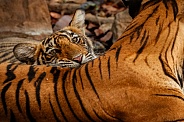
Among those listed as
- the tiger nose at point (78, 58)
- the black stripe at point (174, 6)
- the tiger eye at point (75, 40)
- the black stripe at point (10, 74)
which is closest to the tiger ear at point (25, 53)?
the tiger eye at point (75, 40)

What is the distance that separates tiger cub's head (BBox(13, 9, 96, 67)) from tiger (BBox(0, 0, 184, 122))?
635mm

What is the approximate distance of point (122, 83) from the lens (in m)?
2.20

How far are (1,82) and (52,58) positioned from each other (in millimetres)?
847

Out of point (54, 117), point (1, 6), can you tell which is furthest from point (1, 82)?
point (1, 6)

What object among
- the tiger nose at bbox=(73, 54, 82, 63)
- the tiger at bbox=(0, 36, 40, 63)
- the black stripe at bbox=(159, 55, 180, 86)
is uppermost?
the black stripe at bbox=(159, 55, 180, 86)

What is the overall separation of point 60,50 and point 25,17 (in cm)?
133

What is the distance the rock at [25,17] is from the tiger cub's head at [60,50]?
37.3 inches

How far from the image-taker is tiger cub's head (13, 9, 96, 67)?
3032 millimetres

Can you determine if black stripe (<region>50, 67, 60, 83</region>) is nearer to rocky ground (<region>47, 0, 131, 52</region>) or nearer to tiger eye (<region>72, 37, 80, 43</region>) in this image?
tiger eye (<region>72, 37, 80, 43</region>)

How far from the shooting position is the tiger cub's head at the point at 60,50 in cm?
303

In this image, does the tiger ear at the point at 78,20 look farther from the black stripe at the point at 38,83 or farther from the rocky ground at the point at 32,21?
the black stripe at the point at 38,83

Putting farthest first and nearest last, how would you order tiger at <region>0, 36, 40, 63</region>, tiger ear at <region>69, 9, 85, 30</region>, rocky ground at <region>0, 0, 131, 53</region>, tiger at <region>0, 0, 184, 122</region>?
rocky ground at <region>0, 0, 131, 53</region> < tiger at <region>0, 36, 40, 63</region> < tiger ear at <region>69, 9, 85, 30</region> < tiger at <region>0, 0, 184, 122</region>

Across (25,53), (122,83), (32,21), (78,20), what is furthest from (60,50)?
(32,21)

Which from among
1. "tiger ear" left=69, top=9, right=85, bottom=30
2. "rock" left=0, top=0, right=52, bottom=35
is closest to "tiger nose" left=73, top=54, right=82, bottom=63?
"tiger ear" left=69, top=9, right=85, bottom=30
